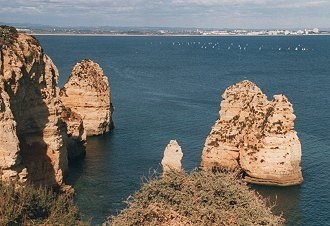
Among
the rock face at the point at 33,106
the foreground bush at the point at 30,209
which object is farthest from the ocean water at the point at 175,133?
the foreground bush at the point at 30,209

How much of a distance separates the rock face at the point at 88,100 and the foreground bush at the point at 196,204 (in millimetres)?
52163

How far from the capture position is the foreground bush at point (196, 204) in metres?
21.5

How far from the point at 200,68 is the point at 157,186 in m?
152

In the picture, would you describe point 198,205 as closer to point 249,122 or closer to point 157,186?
point 157,186

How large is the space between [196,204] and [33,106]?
26.0 m

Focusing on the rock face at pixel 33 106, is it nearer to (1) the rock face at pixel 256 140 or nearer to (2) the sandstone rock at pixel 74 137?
(2) the sandstone rock at pixel 74 137

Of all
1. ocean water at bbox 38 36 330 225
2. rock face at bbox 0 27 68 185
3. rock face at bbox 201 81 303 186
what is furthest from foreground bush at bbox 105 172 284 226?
rock face at bbox 201 81 303 186

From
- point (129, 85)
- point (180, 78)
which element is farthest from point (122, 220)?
point (180, 78)

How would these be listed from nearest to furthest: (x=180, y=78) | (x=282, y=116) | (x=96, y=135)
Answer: (x=282, y=116) → (x=96, y=135) → (x=180, y=78)

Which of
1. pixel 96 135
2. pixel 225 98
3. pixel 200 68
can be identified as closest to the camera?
pixel 225 98

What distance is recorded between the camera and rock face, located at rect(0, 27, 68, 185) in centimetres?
4072

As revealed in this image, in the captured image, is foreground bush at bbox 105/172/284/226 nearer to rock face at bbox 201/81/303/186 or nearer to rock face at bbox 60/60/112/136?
rock face at bbox 201/81/303/186

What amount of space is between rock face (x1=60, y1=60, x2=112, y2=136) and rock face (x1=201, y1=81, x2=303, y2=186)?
23543 mm

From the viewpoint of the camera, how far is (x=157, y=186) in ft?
78.0
